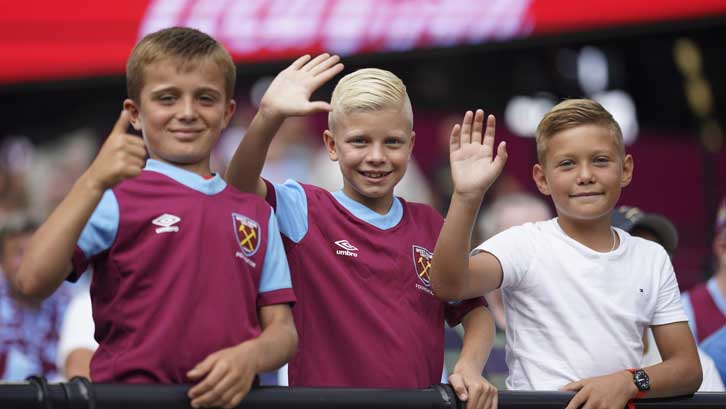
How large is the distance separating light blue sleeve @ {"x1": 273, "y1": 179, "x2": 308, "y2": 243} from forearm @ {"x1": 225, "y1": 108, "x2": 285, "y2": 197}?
0.43 feet

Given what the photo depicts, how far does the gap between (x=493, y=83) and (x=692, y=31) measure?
1565 millimetres

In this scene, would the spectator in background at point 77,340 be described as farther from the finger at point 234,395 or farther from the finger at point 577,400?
A: the finger at point 577,400

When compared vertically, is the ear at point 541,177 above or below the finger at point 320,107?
below

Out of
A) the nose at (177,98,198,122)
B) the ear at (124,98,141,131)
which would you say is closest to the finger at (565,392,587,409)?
the nose at (177,98,198,122)

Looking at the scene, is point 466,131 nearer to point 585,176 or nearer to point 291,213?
point 585,176

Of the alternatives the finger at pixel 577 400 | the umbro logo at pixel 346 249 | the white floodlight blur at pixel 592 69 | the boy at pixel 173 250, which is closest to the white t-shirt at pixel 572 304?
the finger at pixel 577 400

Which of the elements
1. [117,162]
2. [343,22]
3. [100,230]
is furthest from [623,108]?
[117,162]

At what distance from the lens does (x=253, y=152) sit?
3104 mm

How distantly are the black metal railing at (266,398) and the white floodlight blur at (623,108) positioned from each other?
6004mm

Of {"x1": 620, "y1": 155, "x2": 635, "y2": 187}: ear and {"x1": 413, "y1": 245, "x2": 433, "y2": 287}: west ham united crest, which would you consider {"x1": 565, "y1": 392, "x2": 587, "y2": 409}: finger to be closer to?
{"x1": 413, "y1": 245, "x2": 433, "y2": 287}: west ham united crest

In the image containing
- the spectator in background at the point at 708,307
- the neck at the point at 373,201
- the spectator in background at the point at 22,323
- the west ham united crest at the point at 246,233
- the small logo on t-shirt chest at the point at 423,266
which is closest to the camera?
the west ham united crest at the point at 246,233

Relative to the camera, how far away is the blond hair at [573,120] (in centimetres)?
340

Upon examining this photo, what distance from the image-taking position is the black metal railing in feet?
8.05

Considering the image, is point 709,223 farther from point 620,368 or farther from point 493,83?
point 620,368
